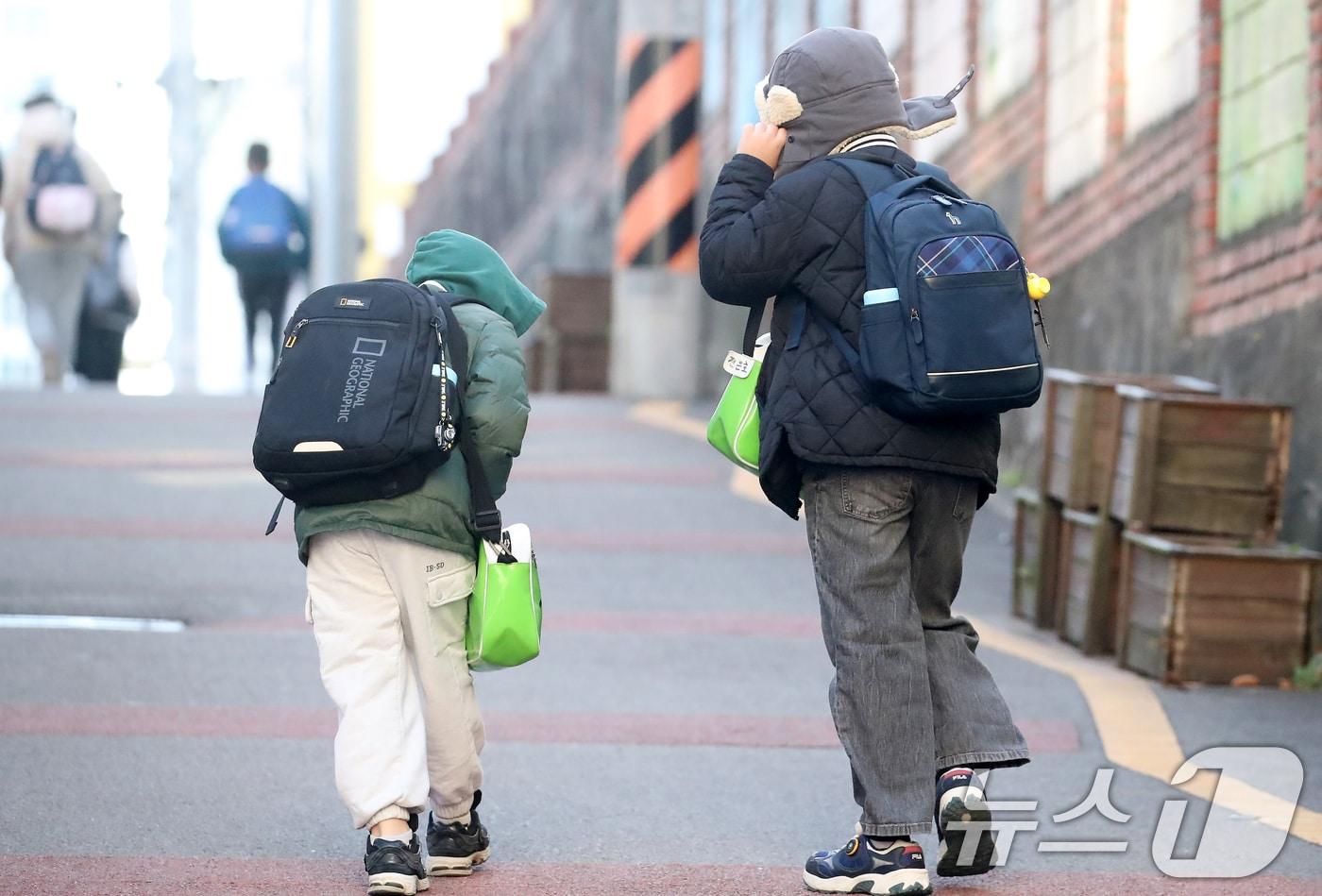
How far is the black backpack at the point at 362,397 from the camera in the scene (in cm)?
430

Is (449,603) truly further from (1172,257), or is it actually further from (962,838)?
(1172,257)

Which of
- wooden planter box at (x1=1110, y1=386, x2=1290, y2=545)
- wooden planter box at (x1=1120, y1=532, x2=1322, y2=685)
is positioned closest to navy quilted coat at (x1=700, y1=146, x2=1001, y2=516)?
wooden planter box at (x1=1120, y1=532, x2=1322, y2=685)

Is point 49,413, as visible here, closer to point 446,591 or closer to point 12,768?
point 12,768

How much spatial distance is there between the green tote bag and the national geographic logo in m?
0.45

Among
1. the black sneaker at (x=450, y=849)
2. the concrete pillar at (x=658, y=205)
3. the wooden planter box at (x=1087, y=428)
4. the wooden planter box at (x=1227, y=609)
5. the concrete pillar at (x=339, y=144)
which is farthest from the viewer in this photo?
the concrete pillar at (x=339, y=144)

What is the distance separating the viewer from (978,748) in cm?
448

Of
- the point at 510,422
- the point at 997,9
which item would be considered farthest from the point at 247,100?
the point at 510,422

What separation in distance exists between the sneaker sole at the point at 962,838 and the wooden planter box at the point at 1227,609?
251 cm

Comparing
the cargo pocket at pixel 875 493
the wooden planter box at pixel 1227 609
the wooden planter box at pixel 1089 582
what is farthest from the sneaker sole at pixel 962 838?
the wooden planter box at pixel 1089 582

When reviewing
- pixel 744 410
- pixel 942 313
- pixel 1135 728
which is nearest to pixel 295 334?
pixel 744 410

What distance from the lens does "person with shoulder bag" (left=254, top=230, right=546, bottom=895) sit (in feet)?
14.2

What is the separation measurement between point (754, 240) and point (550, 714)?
2492 mm

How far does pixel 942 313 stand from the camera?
4203 millimetres

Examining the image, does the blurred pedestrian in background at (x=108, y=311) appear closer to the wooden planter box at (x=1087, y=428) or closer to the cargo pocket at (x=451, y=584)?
the wooden planter box at (x=1087, y=428)
